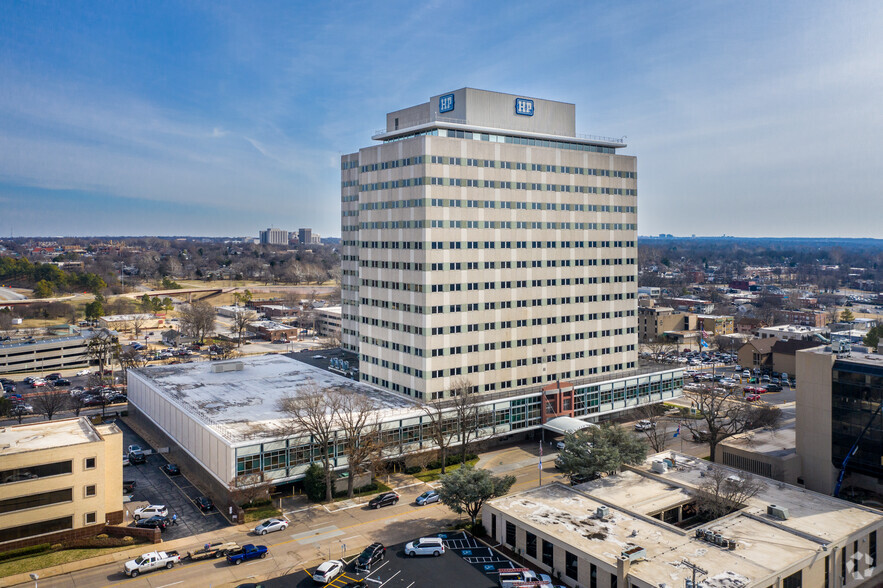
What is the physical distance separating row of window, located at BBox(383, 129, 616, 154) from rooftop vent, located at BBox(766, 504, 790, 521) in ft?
172

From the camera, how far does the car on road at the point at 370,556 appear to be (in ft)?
154

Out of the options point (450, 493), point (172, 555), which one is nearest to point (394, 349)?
point (450, 493)

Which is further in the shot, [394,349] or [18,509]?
[394,349]

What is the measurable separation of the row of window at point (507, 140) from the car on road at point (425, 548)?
154 ft

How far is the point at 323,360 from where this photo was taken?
105 metres

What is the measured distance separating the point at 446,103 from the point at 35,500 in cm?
6295

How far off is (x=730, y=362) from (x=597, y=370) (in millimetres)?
70060

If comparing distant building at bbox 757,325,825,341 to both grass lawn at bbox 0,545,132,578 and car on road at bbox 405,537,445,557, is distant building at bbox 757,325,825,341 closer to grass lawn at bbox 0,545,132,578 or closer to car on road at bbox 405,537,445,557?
car on road at bbox 405,537,445,557

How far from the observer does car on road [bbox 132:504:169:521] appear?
2234 inches

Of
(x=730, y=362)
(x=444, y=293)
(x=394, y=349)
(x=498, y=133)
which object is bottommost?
(x=730, y=362)

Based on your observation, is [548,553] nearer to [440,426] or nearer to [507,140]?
[440,426]

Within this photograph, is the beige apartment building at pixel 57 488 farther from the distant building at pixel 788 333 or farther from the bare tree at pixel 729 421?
the distant building at pixel 788 333

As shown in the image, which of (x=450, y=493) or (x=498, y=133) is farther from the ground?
(x=498, y=133)

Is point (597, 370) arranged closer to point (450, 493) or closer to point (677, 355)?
point (450, 493)
